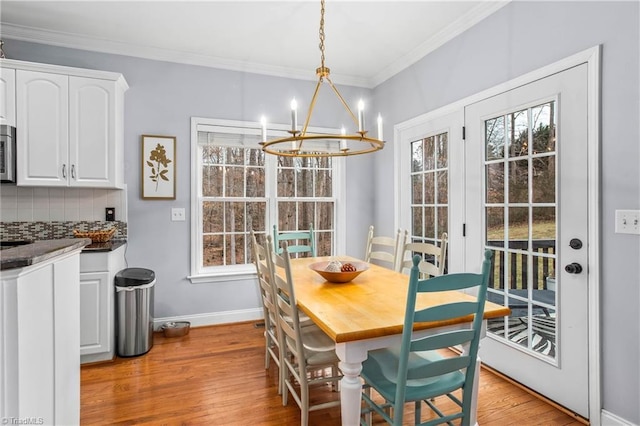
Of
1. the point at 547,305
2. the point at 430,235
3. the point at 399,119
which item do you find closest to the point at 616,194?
the point at 547,305

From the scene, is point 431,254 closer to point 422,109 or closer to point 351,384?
point 351,384

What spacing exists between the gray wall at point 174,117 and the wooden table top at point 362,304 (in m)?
1.67

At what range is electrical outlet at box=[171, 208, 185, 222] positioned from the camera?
3636 millimetres

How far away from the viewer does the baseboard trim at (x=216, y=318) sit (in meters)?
3.63

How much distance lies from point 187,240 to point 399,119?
8.35 feet

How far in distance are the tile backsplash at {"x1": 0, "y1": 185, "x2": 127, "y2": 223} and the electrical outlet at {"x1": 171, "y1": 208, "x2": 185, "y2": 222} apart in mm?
425

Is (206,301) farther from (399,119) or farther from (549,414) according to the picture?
(549,414)

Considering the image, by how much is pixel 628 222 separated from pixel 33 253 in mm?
2644

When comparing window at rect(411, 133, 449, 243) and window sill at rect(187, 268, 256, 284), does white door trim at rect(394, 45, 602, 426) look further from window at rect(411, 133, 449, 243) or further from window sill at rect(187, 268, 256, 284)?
window sill at rect(187, 268, 256, 284)

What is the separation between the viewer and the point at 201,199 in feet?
12.5

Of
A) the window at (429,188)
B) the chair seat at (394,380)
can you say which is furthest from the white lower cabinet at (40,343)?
the window at (429,188)

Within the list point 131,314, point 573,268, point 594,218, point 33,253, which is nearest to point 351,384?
point 33,253

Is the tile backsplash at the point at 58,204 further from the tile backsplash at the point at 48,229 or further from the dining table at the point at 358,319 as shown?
the dining table at the point at 358,319

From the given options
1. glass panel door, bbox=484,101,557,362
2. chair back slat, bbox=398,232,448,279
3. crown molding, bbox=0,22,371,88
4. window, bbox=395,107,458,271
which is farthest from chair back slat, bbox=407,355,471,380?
crown molding, bbox=0,22,371,88
